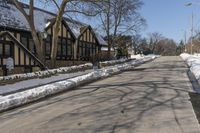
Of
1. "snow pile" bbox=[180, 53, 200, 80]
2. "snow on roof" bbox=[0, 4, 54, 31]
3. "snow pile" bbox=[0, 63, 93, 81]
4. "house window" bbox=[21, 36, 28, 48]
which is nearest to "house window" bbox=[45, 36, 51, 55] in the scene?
"snow on roof" bbox=[0, 4, 54, 31]

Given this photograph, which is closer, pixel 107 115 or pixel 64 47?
pixel 107 115

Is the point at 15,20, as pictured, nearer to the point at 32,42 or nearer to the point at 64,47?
the point at 32,42

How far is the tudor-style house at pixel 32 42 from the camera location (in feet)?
102

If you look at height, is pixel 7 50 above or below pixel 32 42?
below

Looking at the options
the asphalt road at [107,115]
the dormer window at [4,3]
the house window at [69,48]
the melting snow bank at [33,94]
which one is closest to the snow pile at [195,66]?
the melting snow bank at [33,94]

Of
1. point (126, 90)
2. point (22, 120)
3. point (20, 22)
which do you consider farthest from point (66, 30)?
point (22, 120)

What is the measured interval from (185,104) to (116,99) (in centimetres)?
266

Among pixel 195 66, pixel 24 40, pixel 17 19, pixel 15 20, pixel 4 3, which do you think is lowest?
pixel 195 66

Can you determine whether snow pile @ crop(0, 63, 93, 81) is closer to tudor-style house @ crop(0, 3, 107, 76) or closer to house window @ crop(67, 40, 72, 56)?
tudor-style house @ crop(0, 3, 107, 76)

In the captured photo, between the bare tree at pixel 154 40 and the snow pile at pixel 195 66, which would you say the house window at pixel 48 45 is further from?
the bare tree at pixel 154 40

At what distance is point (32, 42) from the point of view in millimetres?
37094

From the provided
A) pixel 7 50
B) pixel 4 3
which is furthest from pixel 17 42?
pixel 4 3

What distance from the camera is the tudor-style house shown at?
102ft

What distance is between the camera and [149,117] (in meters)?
11.6
